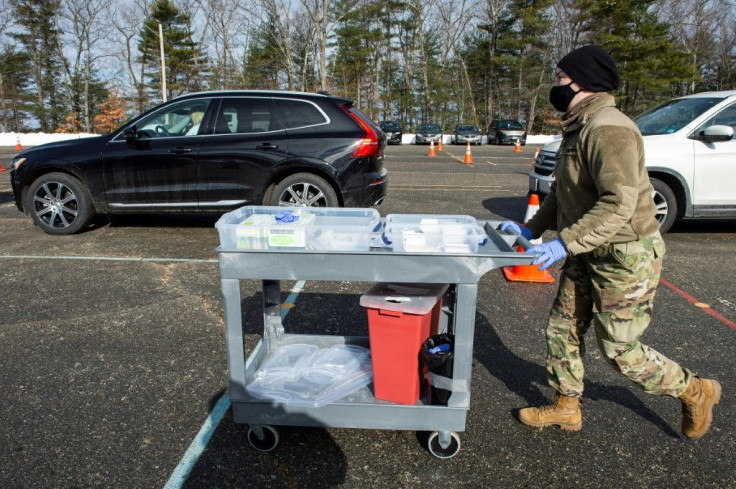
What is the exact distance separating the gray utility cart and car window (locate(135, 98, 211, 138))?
474cm

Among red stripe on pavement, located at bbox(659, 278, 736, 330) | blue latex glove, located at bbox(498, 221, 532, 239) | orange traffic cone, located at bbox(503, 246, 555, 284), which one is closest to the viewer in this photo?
blue latex glove, located at bbox(498, 221, 532, 239)

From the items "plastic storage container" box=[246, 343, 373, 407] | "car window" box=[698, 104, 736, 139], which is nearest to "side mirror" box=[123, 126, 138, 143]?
"plastic storage container" box=[246, 343, 373, 407]

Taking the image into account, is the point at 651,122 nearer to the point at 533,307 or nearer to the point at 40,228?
the point at 533,307

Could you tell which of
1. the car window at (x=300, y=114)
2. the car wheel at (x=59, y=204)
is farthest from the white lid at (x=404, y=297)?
the car wheel at (x=59, y=204)

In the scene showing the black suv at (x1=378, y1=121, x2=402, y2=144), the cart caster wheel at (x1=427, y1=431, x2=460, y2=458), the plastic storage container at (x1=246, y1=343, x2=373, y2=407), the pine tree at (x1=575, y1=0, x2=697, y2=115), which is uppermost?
the pine tree at (x1=575, y1=0, x2=697, y2=115)

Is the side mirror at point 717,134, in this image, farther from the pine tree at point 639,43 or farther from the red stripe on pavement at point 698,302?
the pine tree at point 639,43

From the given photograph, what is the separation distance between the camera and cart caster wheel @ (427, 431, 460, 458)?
256 cm

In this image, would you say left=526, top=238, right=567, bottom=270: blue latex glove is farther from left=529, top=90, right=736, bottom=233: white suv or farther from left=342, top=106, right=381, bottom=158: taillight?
left=529, top=90, right=736, bottom=233: white suv

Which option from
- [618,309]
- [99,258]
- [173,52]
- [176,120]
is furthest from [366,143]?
[173,52]

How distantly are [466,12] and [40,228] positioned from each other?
48.1m

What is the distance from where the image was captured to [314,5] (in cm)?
4347

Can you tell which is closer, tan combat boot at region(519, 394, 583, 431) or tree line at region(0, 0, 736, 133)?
tan combat boot at region(519, 394, 583, 431)

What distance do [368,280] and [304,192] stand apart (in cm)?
453

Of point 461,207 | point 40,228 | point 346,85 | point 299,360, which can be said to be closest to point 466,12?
point 346,85
